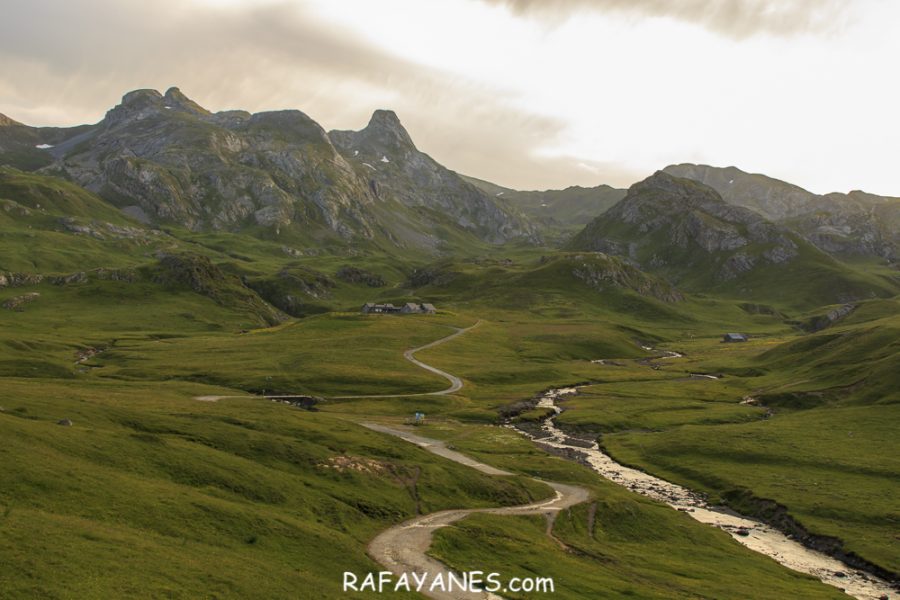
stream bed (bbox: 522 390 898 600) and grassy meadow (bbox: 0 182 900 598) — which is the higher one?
grassy meadow (bbox: 0 182 900 598)

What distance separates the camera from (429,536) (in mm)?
63781

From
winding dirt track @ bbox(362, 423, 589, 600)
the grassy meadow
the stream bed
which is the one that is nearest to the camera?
the grassy meadow

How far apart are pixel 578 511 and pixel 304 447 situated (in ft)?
123

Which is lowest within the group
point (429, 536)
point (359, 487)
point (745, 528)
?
point (745, 528)

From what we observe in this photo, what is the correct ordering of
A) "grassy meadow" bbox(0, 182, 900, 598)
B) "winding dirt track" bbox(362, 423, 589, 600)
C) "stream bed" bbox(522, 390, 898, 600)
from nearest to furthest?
"grassy meadow" bbox(0, 182, 900, 598), "winding dirt track" bbox(362, 423, 589, 600), "stream bed" bbox(522, 390, 898, 600)

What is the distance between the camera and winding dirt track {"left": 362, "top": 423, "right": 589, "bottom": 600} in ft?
176

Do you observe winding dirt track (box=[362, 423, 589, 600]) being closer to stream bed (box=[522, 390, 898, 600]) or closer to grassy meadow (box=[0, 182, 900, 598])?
grassy meadow (box=[0, 182, 900, 598])

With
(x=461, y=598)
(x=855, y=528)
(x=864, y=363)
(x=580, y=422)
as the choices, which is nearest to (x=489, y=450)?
(x=580, y=422)

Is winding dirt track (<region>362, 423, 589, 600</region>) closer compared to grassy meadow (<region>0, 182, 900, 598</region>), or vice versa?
grassy meadow (<region>0, 182, 900, 598</region>)

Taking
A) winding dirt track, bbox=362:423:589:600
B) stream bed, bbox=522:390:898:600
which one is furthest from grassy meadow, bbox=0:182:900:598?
stream bed, bbox=522:390:898:600

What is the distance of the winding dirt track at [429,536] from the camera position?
53.8 metres

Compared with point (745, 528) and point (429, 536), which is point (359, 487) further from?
point (745, 528)

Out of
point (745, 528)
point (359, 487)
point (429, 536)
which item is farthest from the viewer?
point (745, 528)

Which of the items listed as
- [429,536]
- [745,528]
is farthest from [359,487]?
[745,528]
